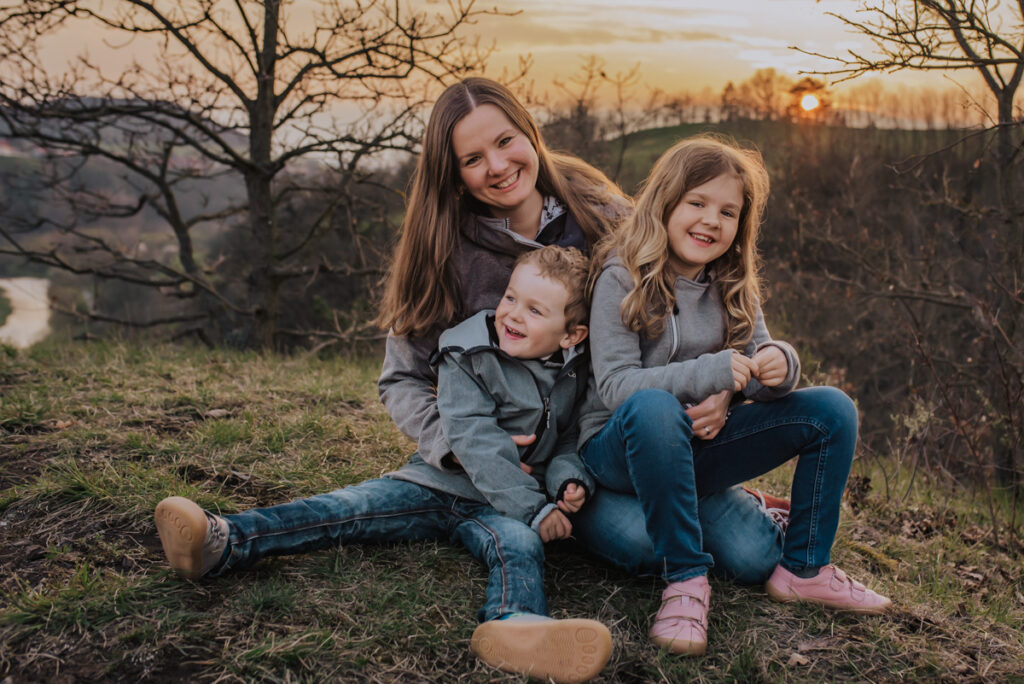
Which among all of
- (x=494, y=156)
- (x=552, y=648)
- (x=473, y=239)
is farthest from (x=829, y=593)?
(x=494, y=156)

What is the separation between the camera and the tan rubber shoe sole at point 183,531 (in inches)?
80.2

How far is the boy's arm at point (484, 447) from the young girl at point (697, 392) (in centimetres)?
28

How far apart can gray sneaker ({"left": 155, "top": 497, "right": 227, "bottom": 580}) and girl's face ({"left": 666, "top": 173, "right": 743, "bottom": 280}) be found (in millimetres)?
1658

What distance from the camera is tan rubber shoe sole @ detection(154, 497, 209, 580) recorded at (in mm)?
2037

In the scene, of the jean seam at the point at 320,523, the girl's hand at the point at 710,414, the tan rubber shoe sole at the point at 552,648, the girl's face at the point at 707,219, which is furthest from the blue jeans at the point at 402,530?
the girl's face at the point at 707,219

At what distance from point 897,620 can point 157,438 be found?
293 cm

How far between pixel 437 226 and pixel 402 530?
108 centimetres

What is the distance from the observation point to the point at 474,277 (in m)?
2.76

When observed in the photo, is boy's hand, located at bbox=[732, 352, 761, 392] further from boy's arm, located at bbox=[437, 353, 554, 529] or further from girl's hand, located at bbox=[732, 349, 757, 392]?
boy's arm, located at bbox=[437, 353, 554, 529]

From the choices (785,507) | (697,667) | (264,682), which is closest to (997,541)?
(785,507)

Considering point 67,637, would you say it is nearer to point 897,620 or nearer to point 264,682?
point 264,682

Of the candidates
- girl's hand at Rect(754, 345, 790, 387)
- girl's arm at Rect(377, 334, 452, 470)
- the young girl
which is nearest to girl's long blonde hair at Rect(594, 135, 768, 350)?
the young girl

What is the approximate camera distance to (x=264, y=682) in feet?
5.88

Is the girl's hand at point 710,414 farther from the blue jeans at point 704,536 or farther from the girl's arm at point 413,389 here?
the girl's arm at point 413,389
